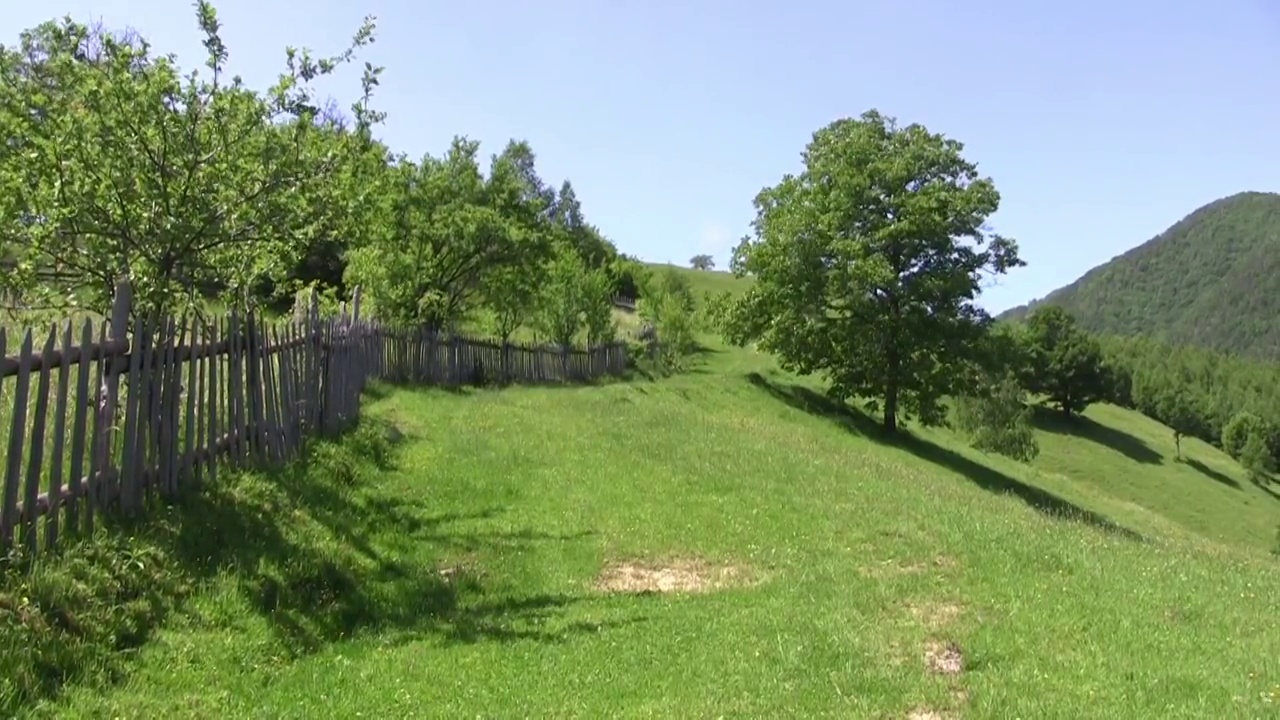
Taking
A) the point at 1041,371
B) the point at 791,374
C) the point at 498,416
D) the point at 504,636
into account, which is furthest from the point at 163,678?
the point at 1041,371

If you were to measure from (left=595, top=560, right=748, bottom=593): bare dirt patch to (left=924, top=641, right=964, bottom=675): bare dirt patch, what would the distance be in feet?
8.66

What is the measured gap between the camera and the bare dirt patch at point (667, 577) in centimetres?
975

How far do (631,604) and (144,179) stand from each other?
6.36 m

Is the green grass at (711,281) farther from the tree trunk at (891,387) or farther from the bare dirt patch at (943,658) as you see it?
the bare dirt patch at (943,658)

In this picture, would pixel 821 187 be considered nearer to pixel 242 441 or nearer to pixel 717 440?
pixel 717 440

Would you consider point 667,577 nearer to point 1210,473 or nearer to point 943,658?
point 943,658

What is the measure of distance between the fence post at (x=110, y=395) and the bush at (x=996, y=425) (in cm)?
A: 5084

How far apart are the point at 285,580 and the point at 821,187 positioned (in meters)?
33.5

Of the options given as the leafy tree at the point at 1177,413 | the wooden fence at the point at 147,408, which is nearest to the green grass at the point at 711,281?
the leafy tree at the point at 1177,413

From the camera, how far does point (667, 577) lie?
10195 mm

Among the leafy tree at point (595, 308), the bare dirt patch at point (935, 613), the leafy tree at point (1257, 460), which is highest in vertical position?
the leafy tree at point (595, 308)

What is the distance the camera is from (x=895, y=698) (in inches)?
254

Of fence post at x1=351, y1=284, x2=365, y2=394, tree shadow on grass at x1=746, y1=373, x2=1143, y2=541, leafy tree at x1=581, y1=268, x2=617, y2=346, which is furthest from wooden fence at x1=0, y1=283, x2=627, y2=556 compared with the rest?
leafy tree at x1=581, y1=268, x2=617, y2=346

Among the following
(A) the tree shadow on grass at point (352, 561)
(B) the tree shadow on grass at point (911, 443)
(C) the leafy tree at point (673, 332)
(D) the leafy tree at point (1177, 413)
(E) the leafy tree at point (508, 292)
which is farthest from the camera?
(D) the leafy tree at point (1177, 413)
